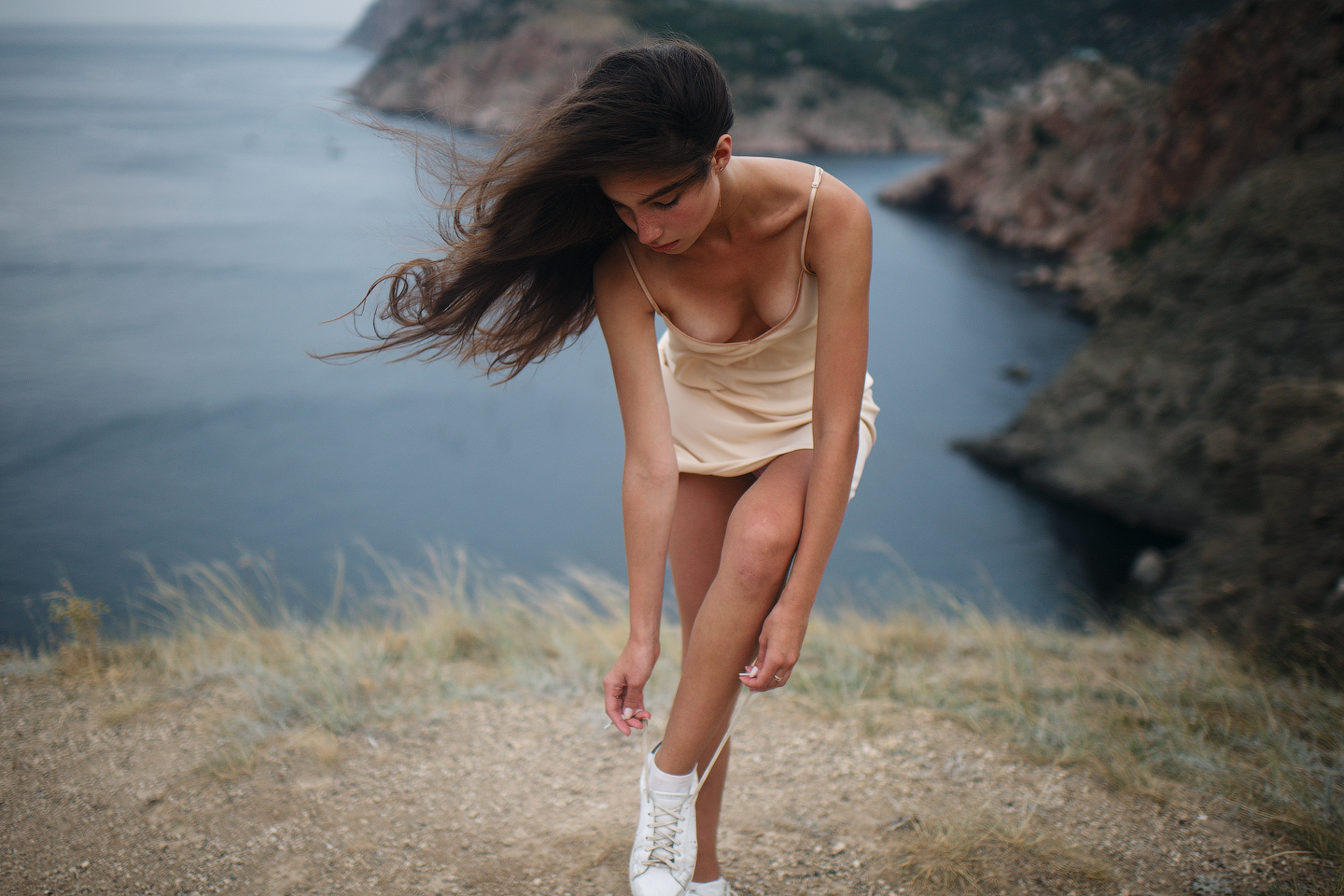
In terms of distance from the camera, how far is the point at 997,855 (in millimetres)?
2246

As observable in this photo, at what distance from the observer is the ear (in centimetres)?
161

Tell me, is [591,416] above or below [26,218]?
below

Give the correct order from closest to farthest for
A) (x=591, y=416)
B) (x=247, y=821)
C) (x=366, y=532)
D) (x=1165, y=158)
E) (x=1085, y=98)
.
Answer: (x=247, y=821) → (x=366, y=532) → (x=1165, y=158) → (x=591, y=416) → (x=1085, y=98)

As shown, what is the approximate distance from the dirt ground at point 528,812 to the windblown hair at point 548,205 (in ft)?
4.84

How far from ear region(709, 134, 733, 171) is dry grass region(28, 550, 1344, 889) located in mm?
1892

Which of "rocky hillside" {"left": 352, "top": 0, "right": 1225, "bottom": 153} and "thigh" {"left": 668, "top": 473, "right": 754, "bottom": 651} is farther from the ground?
"rocky hillside" {"left": 352, "top": 0, "right": 1225, "bottom": 153}

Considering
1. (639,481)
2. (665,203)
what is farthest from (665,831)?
(665,203)

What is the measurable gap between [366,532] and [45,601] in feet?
18.7

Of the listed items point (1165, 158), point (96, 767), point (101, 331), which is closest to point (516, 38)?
point (101, 331)

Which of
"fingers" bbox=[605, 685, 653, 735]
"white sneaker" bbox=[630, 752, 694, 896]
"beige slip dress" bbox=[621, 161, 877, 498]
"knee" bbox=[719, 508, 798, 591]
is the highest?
"beige slip dress" bbox=[621, 161, 877, 498]

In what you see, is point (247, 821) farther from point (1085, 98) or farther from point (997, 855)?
point (1085, 98)

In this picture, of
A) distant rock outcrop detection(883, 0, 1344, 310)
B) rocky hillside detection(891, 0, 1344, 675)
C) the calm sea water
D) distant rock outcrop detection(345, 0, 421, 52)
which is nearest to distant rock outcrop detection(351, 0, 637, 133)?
the calm sea water

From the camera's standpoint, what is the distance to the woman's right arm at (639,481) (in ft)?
5.76

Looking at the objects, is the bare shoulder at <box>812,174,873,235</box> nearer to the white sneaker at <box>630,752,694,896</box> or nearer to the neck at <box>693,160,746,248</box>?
the neck at <box>693,160,746,248</box>
